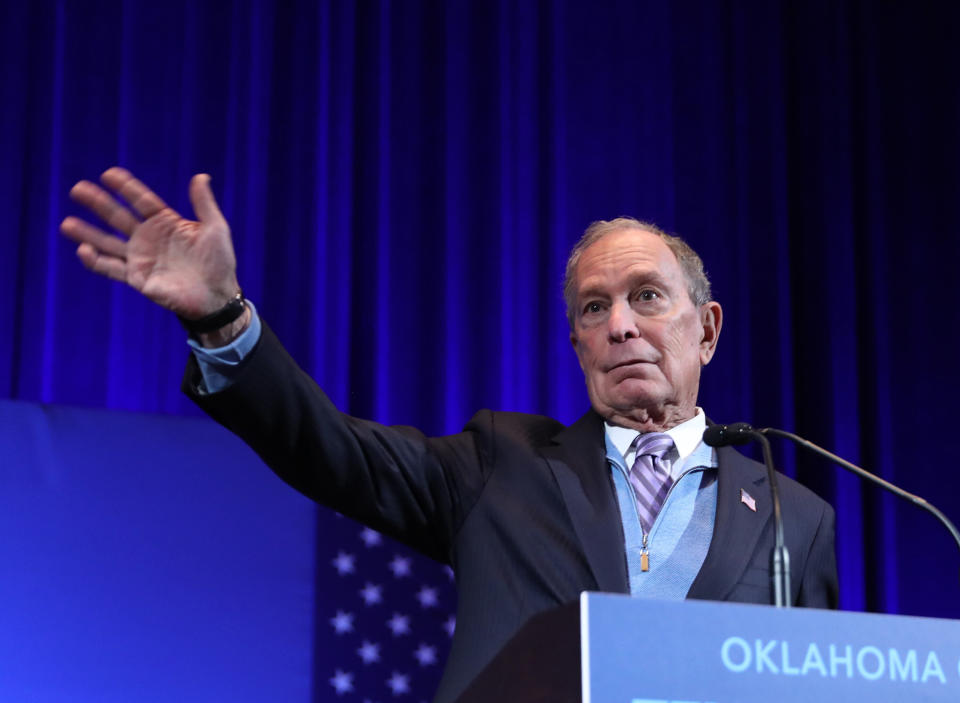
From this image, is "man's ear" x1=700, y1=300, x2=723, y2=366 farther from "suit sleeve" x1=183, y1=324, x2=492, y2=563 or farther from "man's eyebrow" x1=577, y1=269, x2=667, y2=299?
"suit sleeve" x1=183, y1=324, x2=492, y2=563

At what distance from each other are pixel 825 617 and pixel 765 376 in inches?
114

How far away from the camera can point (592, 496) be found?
6.34 feet

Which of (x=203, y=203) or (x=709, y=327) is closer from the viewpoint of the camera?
(x=203, y=203)

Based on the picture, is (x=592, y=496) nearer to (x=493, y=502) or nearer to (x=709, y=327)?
(x=493, y=502)

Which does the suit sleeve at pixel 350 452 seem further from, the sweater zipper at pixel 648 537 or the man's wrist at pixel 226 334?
the sweater zipper at pixel 648 537

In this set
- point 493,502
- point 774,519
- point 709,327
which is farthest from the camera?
point 709,327

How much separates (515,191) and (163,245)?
2237 millimetres

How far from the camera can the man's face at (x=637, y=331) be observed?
2.17 metres

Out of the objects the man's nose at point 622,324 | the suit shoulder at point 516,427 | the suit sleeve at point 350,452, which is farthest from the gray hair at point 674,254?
the suit sleeve at point 350,452

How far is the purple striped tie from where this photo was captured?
1.98 meters

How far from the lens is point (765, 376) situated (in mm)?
3910

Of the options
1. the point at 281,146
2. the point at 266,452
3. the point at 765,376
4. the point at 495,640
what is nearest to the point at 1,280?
the point at 281,146

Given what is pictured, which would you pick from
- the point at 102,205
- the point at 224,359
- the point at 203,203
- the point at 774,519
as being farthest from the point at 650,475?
the point at 102,205

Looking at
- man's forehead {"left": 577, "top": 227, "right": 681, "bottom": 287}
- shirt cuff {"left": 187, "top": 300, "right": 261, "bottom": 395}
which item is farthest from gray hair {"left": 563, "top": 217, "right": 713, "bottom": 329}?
shirt cuff {"left": 187, "top": 300, "right": 261, "bottom": 395}
